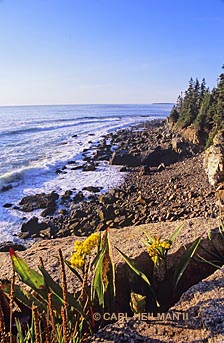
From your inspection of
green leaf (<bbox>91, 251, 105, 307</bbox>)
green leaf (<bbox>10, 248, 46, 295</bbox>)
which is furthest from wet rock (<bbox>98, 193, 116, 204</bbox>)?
green leaf (<bbox>10, 248, 46, 295</bbox>)

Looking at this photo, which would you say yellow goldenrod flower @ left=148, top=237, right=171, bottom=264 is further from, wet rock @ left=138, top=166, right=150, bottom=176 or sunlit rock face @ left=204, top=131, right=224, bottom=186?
wet rock @ left=138, top=166, right=150, bottom=176

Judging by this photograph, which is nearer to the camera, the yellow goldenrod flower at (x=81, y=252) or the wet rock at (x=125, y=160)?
the yellow goldenrod flower at (x=81, y=252)

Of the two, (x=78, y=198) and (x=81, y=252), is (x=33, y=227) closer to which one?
(x=78, y=198)

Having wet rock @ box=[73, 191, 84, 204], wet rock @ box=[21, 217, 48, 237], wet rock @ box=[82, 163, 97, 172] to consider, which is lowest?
wet rock @ box=[21, 217, 48, 237]

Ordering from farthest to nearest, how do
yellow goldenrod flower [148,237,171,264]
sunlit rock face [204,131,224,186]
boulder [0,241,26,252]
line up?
1. sunlit rock face [204,131,224,186]
2. boulder [0,241,26,252]
3. yellow goldenrod flower [148,237,171,264]

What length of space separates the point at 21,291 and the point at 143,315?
834 mm

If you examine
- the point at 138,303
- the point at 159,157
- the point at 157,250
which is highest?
the point at 157,250

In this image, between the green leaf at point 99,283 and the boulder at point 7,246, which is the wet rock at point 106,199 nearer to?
the boulder at point 7,246

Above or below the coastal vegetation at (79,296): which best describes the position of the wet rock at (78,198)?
below

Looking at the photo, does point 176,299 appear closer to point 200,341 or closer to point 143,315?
point 143,315

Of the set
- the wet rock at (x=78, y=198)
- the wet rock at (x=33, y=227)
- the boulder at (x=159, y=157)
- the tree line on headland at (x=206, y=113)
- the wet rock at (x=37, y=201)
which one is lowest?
the wet rock at (x=33, y=227)

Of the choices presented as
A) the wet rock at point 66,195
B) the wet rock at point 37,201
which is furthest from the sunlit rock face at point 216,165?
the wet rock at point 37,201

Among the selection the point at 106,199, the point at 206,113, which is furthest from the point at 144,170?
the point at 206,113

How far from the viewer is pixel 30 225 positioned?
1084 centimetres
